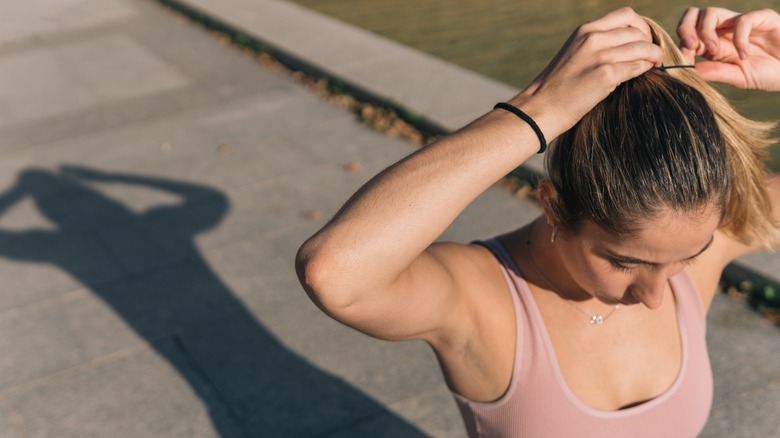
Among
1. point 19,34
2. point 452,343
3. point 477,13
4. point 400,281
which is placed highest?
point 400,281

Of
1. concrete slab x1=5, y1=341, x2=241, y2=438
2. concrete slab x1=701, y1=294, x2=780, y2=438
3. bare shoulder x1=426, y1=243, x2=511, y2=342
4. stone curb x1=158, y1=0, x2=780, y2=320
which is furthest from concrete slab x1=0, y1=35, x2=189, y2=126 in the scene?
bare shoulder x1=426, y1=243, x2=511, y2=342

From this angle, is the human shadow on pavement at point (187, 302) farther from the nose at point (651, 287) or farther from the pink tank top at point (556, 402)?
the nose at point (651, 287)

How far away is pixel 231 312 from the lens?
488 cm

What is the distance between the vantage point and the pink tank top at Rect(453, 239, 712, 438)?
2.18 metres

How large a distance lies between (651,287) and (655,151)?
1.10 ft

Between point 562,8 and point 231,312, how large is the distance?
6.87 meters

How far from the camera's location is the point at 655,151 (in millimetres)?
1946

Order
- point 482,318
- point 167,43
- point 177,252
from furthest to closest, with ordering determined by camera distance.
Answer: point 167,43 < point 177,252 < point 482,318

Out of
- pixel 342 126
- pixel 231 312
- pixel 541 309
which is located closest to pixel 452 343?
pixel 541 309

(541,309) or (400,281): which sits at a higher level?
(400,281)

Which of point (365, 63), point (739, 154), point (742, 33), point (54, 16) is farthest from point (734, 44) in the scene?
point (54, 16)

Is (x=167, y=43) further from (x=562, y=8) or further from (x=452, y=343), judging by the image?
(x=452, y=343)

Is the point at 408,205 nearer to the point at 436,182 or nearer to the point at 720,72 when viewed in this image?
the point at 436,182

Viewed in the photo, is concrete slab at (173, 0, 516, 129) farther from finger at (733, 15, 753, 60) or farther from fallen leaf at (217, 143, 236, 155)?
finger at (733, 15, 753, 60)
